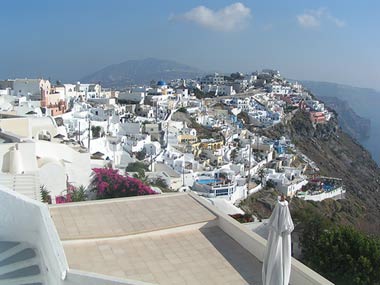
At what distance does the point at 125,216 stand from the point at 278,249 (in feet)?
12.9

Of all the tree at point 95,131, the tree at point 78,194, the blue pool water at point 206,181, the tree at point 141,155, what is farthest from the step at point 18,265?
the tree at point 95,131

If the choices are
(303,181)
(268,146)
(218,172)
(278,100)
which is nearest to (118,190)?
(218,172)

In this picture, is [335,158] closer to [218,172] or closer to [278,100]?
[278,100]

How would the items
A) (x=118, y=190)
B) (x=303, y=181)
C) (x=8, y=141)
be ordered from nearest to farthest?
1. (x=8, y=141)
2. (x=118, y=190)
3. (x=303, y=181)

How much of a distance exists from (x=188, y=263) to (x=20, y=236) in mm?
2947

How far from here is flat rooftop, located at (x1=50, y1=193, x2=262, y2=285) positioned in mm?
6641

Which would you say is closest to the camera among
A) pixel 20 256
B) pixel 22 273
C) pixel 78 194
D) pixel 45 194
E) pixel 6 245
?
pixel 22 273

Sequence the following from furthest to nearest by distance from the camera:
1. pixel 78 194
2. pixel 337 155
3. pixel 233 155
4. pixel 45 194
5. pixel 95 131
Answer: pixel 337 155 → pixel 233 155 → pixel 95 131 → pixel 78 194 → pixel 45 194

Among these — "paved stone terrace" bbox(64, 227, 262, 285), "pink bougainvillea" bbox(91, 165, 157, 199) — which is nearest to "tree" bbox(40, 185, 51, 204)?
"pink bougainvillea" bbox(91, 165, 157, 199)

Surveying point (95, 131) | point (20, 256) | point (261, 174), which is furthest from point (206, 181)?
point (20, 256)

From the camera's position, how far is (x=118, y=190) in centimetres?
1590

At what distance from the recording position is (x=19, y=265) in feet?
21.8

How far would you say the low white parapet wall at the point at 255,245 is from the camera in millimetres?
6165

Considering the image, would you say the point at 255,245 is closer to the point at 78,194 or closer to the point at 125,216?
the point at 125,216
